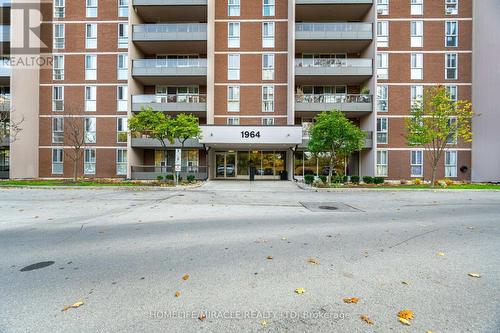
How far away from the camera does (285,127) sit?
20.8m

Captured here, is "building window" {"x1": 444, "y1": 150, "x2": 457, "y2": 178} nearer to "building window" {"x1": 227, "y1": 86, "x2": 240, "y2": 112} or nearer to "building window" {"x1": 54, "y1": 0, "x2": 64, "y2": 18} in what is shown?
"building window" {"x1": 227, "y1": 86, "x2": 240, "y2": 112}

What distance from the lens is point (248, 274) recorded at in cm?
401

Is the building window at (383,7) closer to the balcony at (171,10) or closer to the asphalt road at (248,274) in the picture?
the balcony at (171,10)

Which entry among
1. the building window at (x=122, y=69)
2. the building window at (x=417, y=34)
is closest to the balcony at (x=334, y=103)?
the building window at (x=417, y=34)

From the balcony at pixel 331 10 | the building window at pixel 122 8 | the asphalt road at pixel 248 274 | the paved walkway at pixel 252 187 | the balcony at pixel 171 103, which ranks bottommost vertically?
the asphalt road at pixel 248 274

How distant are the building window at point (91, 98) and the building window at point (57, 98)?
8.69 ft

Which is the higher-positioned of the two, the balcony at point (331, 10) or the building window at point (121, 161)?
the balcony at point (331, 10)

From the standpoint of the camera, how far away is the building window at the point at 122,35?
984 inches

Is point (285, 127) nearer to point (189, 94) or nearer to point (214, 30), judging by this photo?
point (189, 94)

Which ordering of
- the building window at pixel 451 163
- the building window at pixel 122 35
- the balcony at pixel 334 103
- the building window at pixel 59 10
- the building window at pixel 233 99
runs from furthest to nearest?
the building window at pixel 59 10, the building window at pixel 233 99, the building window at pixel 122 35, the building window at pixel 451 163, the balcony at pixel 334 103

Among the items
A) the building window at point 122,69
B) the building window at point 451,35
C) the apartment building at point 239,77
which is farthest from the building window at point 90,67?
the building window at point 451,35

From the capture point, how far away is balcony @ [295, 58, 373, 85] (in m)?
22.7

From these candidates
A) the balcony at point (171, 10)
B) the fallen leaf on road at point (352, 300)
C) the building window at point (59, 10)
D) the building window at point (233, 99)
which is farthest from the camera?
the building window at point (59, 10)

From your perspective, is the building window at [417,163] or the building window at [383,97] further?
the building window at [383,97]
